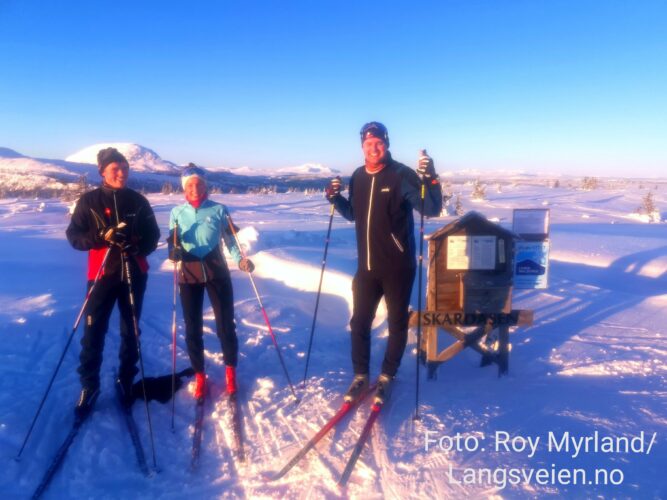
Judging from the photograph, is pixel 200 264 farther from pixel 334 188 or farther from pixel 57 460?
pixel 57 460

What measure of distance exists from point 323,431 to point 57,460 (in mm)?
1930

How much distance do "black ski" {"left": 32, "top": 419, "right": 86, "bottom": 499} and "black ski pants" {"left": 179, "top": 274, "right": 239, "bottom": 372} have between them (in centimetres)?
102

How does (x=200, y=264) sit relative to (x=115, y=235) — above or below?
below

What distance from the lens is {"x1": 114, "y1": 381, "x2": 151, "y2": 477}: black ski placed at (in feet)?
10.5

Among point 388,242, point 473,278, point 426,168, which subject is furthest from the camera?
point 473,278

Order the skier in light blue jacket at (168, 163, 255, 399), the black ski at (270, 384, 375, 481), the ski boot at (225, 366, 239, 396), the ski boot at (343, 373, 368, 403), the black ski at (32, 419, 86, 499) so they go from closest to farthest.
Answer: the black ski at (32, 419, 86, 499) → the black ski at (270, 384, 375, 481) → the ski boot at (343, 373, 368, 403) → the skier in light blue jacket at (168, 163, 255, 399) → the ski boot at (225, 366, 239, 396)

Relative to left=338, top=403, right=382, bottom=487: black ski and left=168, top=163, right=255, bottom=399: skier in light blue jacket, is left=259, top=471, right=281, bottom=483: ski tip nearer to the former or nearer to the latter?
left=338, top=403, right=382, bottom=487: black ski

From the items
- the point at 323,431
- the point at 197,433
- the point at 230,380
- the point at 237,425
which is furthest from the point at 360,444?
the point at 230,380

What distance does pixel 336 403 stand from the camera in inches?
157

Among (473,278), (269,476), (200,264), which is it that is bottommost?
(269,476)

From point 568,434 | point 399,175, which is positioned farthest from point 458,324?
point 399,175

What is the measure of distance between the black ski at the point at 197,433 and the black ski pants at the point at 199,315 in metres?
0.34

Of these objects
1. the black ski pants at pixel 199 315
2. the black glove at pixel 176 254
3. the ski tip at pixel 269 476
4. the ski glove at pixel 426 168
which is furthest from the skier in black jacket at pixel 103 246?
the ski glove at pixel 426 168

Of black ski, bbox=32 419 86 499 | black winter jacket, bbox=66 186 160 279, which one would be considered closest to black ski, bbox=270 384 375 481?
black ski, bbox=32 419 86 499
